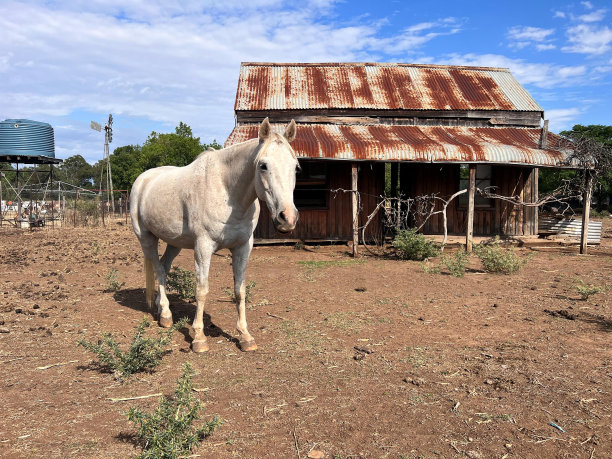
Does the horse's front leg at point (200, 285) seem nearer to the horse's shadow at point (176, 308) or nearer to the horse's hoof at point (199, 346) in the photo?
the horse's hoof at point (199, 346)

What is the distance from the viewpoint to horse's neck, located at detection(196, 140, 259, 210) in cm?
424

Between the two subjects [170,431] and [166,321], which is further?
[166,321]

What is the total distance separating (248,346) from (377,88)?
44.3 ft

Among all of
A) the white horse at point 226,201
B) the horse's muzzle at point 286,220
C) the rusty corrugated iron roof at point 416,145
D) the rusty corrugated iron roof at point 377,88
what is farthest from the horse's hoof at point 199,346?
the rusty corrugated iron roof at point 377,88

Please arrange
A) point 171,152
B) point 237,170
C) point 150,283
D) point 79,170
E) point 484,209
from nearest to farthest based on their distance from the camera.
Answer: point 237,170
point 150,283
point 484,209
point 171,152
point 79,170

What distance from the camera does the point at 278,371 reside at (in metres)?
4.11

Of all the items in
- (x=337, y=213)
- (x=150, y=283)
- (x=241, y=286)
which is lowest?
(x=150, y=283)

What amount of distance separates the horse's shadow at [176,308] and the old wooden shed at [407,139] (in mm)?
6263

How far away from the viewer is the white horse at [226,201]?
3797mm

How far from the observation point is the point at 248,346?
4.63 meters

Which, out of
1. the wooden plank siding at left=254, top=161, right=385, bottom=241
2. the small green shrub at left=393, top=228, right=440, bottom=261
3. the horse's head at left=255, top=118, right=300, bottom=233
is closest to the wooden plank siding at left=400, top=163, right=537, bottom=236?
the wooden plank siding at left=254, top=161, right=385, bottom=241

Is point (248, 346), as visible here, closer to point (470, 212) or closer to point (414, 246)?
point (414, 246)

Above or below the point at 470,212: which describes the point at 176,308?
below


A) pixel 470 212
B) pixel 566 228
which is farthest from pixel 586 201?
pixel 470 212
